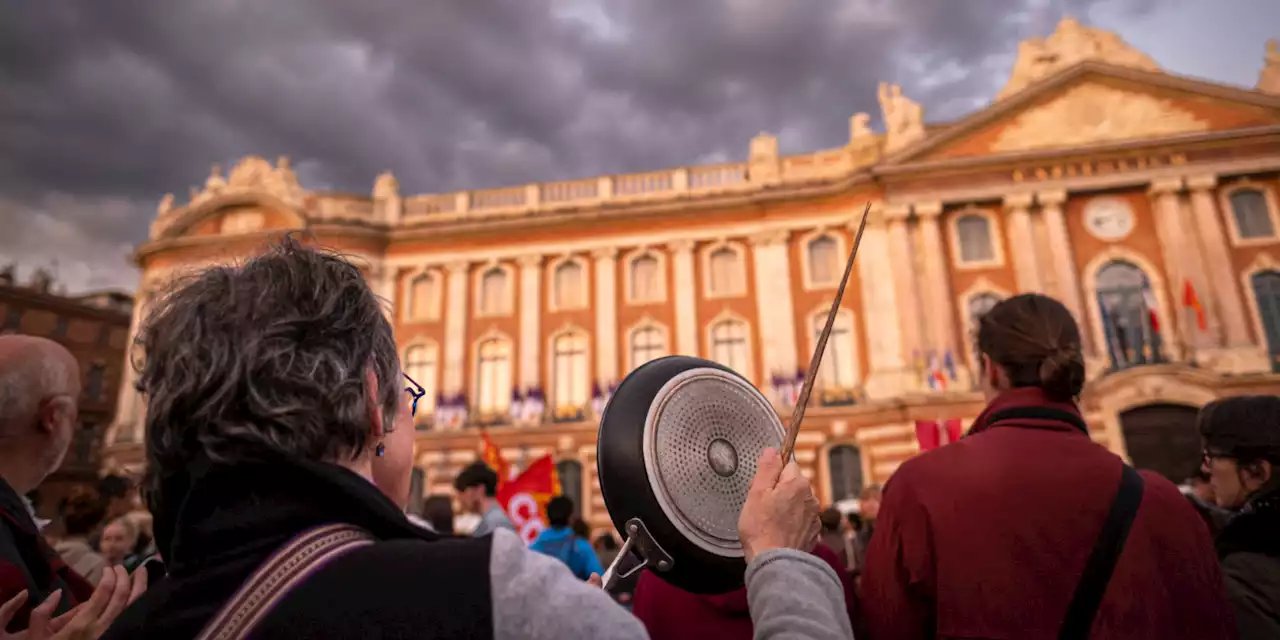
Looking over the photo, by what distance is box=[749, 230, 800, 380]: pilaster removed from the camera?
20953 mm

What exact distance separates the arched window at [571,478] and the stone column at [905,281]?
9.76 meters

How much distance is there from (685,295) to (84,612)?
20.9m

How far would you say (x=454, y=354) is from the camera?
75.6 feet

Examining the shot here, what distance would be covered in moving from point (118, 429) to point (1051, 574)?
91.7 feet

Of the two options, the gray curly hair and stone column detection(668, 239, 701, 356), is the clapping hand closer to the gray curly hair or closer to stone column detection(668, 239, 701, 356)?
the gray curly hair

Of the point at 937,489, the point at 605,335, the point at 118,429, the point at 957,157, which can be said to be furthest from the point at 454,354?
the point at 937,489

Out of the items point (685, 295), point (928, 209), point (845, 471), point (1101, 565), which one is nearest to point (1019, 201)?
point (928, 209)

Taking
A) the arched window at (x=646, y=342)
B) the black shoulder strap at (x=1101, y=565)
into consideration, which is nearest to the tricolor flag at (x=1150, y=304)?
the arched window at (x=646, y=342)

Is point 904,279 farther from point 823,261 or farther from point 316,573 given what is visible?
point 316,573

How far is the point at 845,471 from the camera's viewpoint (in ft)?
64.5

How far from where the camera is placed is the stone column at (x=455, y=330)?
22.8m

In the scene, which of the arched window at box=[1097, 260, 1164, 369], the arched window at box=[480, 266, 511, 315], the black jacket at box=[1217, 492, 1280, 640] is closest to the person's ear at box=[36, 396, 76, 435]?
the black jacket at box=[1217, 492, 1280, 640]

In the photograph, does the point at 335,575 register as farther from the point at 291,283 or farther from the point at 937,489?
the point at 937,489

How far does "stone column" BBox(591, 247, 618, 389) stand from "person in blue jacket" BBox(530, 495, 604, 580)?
52.3 feet
